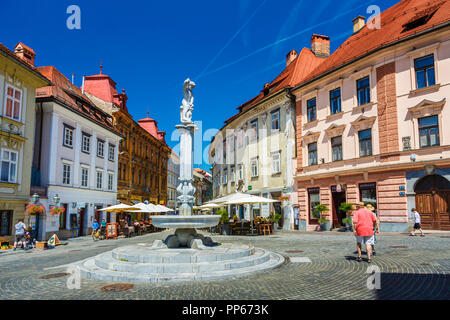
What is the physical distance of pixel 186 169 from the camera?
12938mm

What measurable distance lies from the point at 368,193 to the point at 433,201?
371 cm

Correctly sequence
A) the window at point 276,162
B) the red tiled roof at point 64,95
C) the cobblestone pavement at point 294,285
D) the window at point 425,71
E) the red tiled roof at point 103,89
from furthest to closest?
the red tiled roof at point 103,89 < the window at point 276,162 < the red tiled roof at point 64,95 < the window at point 425,71 < the cobblestone pavement at point 294,285

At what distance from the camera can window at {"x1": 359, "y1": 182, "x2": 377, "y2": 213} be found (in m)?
20.5

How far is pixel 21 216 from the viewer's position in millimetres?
19281

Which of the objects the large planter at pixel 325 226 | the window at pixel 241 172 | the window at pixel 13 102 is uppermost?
the window at pixel 13 102

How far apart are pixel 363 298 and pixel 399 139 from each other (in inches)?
631

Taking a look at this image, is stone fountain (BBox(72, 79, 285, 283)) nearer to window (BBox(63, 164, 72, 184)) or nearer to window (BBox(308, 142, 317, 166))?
window (BBox(308, 142, 317, 166))

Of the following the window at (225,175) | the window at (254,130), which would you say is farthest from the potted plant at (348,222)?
the window at (225,175)

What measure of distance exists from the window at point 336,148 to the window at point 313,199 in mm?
2779

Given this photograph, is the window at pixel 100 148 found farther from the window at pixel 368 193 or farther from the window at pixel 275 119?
the window at pixel 368 193

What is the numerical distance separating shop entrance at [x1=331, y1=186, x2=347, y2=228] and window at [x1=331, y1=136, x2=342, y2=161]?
6.96ft

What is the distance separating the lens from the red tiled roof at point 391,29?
63.1 ft

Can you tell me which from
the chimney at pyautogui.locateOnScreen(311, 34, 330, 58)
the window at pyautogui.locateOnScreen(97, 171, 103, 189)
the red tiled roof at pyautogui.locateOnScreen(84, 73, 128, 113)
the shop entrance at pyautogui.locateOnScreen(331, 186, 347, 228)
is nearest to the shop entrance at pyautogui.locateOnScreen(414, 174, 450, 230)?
the shop entrance at pyautogui.locateOnScreen(331, 186, 347, 228)
